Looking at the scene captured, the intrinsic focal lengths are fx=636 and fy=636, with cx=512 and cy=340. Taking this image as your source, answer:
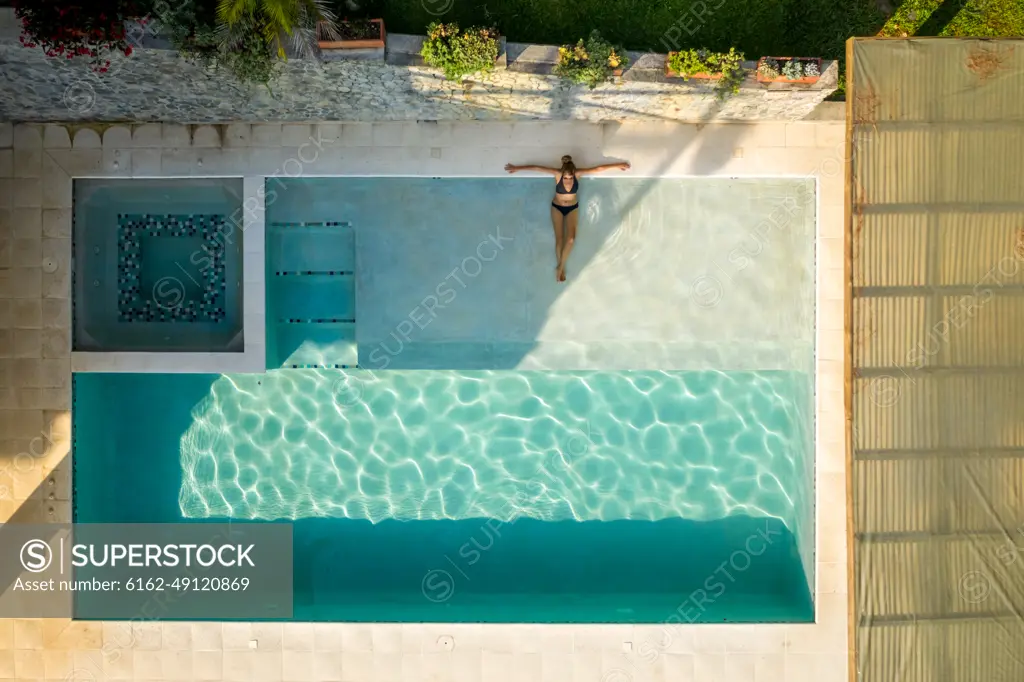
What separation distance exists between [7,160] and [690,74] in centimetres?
1069

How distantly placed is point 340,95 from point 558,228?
3864 mm

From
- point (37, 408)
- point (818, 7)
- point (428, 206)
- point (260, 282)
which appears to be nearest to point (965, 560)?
point (818, 7)

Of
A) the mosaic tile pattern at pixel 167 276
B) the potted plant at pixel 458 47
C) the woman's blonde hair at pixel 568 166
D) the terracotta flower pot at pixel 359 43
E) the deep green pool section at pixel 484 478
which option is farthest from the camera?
the deep green pool section at pixel 484 478

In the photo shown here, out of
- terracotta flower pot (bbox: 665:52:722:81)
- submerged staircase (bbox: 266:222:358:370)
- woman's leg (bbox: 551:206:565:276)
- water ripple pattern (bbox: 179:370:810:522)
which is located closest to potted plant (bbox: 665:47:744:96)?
terracotta flower pot (bbox: 665:52:722:81)

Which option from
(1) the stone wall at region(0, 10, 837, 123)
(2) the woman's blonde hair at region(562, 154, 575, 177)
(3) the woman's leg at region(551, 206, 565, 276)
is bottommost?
(3) the woman's leg at region(551, 206, 565, 276)

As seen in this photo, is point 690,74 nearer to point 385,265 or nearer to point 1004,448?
point 385,265

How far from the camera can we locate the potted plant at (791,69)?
28.9 feet

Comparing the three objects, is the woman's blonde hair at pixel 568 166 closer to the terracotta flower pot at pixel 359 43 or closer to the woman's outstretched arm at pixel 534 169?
the woman's outstretched arm at pixel 534 169

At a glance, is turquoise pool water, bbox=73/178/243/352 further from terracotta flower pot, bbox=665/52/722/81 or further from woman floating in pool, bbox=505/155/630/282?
terracotta flower pot, bbox=665/52/722/81

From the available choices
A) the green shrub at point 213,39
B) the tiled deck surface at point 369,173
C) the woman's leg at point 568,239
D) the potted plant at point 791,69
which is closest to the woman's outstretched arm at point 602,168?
the tiled deck surface at point 369,173

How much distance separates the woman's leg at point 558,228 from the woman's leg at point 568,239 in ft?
0.16

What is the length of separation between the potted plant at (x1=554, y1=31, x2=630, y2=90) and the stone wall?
0.82ft

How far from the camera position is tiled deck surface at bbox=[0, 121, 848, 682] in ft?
33.4

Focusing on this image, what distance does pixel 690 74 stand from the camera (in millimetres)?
8852
